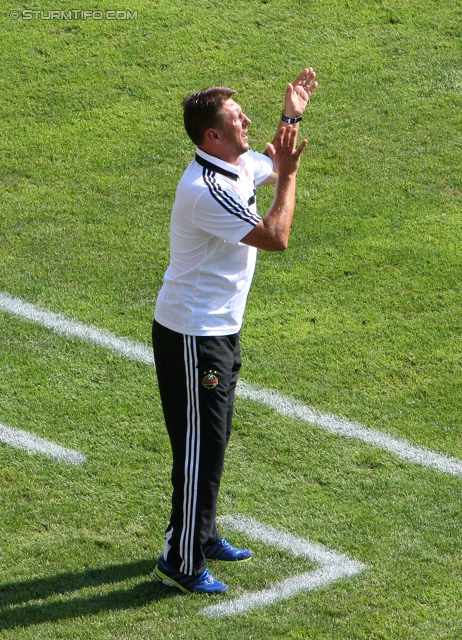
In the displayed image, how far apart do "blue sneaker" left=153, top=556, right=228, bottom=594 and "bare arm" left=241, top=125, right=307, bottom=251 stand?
151 centimetres

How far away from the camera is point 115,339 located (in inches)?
248

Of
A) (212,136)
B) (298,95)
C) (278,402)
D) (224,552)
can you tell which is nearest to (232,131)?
(212,136)

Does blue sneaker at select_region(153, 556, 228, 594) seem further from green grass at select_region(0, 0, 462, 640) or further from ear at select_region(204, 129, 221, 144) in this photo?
ear at select_region(204, 129, 221, 144)

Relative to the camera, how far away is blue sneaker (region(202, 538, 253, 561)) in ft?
14.8

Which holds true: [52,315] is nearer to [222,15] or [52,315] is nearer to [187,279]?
[187,279]

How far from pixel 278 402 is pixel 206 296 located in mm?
1784

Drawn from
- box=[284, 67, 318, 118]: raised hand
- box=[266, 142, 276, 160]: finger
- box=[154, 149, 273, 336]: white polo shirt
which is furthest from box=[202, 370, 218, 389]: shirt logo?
box=[284, 67, 318, 118]: raised hand

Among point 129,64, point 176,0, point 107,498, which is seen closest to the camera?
point 107,498

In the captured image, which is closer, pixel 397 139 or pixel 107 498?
pixel 107 498

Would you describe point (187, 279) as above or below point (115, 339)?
above

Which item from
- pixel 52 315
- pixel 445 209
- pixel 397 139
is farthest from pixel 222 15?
pixel 52 315

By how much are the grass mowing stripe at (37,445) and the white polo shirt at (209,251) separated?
136 centimetres

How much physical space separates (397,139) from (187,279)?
16.5 feet

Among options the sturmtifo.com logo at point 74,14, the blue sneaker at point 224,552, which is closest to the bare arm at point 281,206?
the blue sneaker at point 224,552
